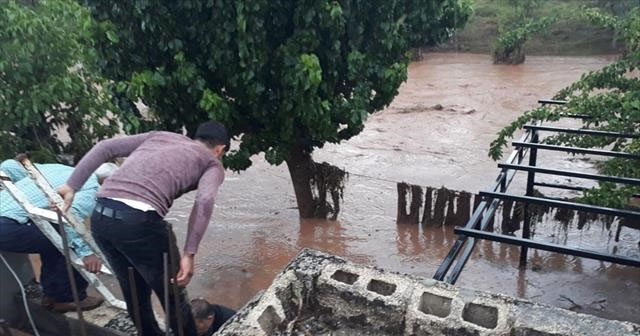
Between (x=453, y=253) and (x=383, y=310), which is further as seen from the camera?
(x=453, y=253)

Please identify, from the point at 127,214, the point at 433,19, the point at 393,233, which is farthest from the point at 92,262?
the point at 393,233

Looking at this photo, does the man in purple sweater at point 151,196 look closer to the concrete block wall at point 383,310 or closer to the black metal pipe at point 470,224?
the concrete block wall at point 383,310

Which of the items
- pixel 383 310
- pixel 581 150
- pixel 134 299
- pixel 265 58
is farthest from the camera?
pixel 265 58

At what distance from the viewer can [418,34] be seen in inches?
232

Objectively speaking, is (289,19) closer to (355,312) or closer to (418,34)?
(418,34)

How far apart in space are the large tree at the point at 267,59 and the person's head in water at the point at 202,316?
182 cm

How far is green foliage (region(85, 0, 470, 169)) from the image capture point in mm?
4973

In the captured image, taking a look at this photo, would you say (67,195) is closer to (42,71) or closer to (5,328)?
(5,328)

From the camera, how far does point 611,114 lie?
467 centimetres

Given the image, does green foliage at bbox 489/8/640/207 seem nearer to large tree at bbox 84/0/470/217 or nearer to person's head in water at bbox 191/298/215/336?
large tree at bbox 84/0/470/217

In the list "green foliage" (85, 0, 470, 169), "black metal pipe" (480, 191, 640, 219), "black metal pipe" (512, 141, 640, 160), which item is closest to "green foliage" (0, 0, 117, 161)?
"green foliage" (85, 0, 470, 169)

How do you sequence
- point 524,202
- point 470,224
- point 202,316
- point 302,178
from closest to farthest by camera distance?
point 470,224, point 202,316, point 524,202, point 302,178

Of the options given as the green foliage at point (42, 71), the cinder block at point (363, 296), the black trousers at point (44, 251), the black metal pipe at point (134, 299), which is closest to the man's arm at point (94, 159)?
the black trousers at point (44, 251)

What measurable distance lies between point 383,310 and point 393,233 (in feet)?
15.0
